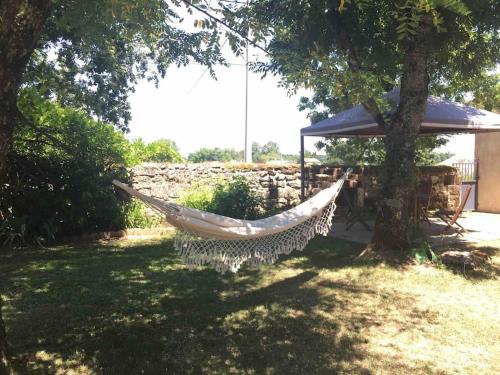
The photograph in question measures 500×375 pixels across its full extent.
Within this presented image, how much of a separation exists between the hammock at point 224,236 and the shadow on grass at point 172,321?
Result: 40 centimetres

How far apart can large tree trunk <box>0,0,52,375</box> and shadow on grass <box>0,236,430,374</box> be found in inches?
28.0

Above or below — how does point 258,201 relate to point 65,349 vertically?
above

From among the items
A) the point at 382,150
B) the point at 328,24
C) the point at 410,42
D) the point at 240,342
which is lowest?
the point at 240,342

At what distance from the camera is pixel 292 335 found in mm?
2891

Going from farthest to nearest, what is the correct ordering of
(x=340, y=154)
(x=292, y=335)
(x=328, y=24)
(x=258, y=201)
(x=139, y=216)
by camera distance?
1. (x=340, y=154)
2. (x=258, y=201)
3. (x=139, y=216)
4. (x=328, y=24)
5. (x=292, y=335)

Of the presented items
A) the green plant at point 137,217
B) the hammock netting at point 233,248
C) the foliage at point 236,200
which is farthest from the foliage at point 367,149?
the hammock netting at point 233,248

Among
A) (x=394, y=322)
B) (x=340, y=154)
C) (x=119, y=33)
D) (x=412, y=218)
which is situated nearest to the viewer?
(x=394, y=322)

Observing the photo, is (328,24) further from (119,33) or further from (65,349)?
(65,349)

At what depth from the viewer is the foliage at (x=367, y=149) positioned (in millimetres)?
9992

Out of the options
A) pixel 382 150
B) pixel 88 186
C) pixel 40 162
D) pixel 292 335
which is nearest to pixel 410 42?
pixel 292 335

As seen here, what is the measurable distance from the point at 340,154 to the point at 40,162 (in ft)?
35.6

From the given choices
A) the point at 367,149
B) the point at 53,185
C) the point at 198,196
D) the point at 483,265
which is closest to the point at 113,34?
the point at 53,185

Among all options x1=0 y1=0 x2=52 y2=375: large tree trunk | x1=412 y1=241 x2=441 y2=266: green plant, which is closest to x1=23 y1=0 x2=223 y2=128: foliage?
x1=0 y1=0 x2=52 y2=375: large tree trunk

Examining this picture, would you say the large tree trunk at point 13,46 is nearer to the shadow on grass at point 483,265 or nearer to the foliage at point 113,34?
the foliage at point 113,34
